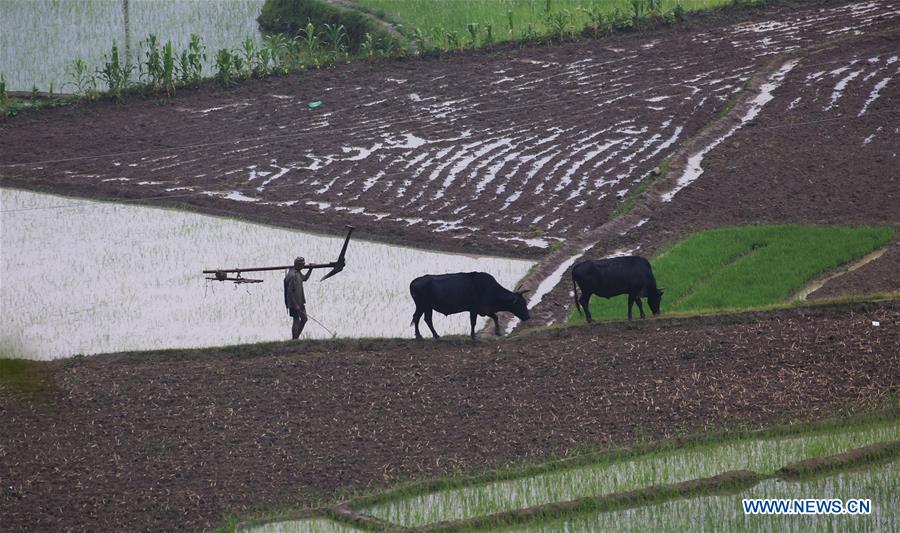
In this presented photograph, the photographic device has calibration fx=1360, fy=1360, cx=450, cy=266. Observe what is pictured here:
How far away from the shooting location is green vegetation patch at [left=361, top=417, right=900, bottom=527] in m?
10.1

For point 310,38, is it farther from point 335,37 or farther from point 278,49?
point 278,49

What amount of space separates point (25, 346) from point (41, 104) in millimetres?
9529

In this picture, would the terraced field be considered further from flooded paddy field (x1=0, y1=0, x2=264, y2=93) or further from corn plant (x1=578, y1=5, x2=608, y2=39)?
flooded paddy field (x1=0, y1=0, x2=264, y2=93)

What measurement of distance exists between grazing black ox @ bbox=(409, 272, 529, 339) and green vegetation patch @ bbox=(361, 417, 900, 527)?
3444 millimetres

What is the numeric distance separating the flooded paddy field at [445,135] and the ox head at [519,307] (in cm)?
239

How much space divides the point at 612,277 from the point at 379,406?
3.19 m

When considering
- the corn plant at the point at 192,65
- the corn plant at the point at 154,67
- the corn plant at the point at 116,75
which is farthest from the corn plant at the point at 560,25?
the corn plant at the point at 116,75

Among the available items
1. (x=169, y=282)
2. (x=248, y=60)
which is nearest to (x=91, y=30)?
(x=248, y=60)

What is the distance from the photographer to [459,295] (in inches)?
542

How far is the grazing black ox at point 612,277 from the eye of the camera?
1389 centimetres

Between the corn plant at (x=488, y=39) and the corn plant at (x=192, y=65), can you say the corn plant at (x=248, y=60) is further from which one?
the corn plant at (x=488, y=39)

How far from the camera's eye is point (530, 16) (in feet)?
85.4

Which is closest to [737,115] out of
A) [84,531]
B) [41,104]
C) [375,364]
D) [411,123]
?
[411,123]

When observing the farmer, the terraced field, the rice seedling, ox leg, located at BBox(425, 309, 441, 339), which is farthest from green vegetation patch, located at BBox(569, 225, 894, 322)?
the rice seedling
